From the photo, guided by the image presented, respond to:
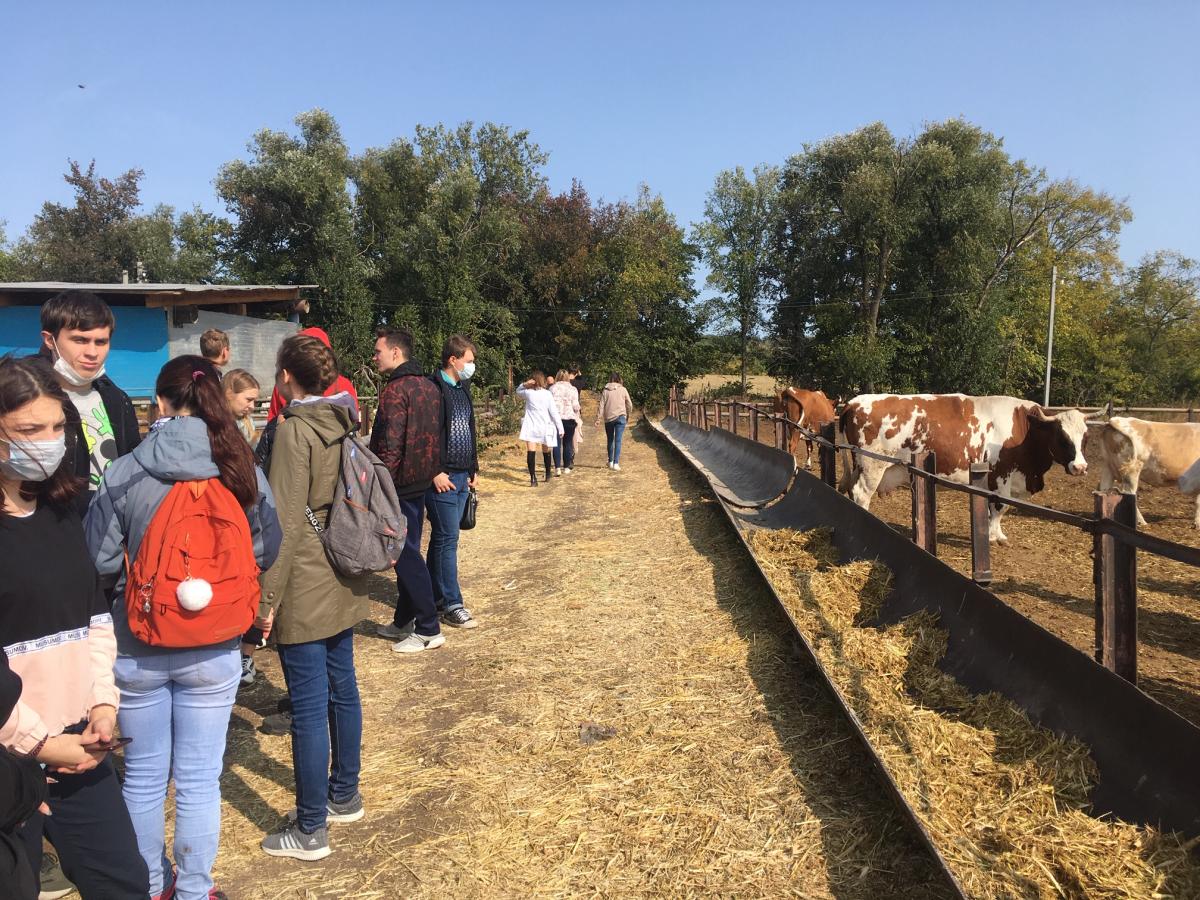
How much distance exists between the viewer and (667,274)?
4481 cm

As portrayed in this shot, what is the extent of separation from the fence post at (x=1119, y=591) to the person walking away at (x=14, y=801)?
150 inches

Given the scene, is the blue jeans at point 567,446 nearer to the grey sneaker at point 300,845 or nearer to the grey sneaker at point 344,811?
the grey sneaker at point 344,811

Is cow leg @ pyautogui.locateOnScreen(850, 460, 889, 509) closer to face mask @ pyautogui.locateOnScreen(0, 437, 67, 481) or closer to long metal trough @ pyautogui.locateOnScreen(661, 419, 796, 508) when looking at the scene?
long metal trough @ pyautogui.locateOnScreen(661, 419, 796, 508)

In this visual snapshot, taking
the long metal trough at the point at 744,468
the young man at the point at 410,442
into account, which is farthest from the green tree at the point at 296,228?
the young man at the point at 410,442

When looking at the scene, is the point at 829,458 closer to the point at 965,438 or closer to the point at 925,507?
the point at 965,438

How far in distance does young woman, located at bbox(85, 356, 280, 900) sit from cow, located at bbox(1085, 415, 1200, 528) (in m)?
11.1

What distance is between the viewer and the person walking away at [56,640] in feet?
6.22

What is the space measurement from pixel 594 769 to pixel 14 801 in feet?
8.35

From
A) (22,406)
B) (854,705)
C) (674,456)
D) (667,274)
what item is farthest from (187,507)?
(667,274)

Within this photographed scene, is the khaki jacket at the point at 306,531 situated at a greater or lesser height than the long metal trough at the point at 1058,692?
greater

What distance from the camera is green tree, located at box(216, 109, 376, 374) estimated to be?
3431 centimetres

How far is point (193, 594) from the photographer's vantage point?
2299 mm

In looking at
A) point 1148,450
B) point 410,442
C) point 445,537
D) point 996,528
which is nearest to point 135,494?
point 410,442

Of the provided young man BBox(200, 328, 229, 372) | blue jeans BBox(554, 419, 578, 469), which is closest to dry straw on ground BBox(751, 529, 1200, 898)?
young man BBox(200, 328, 229, 372)
